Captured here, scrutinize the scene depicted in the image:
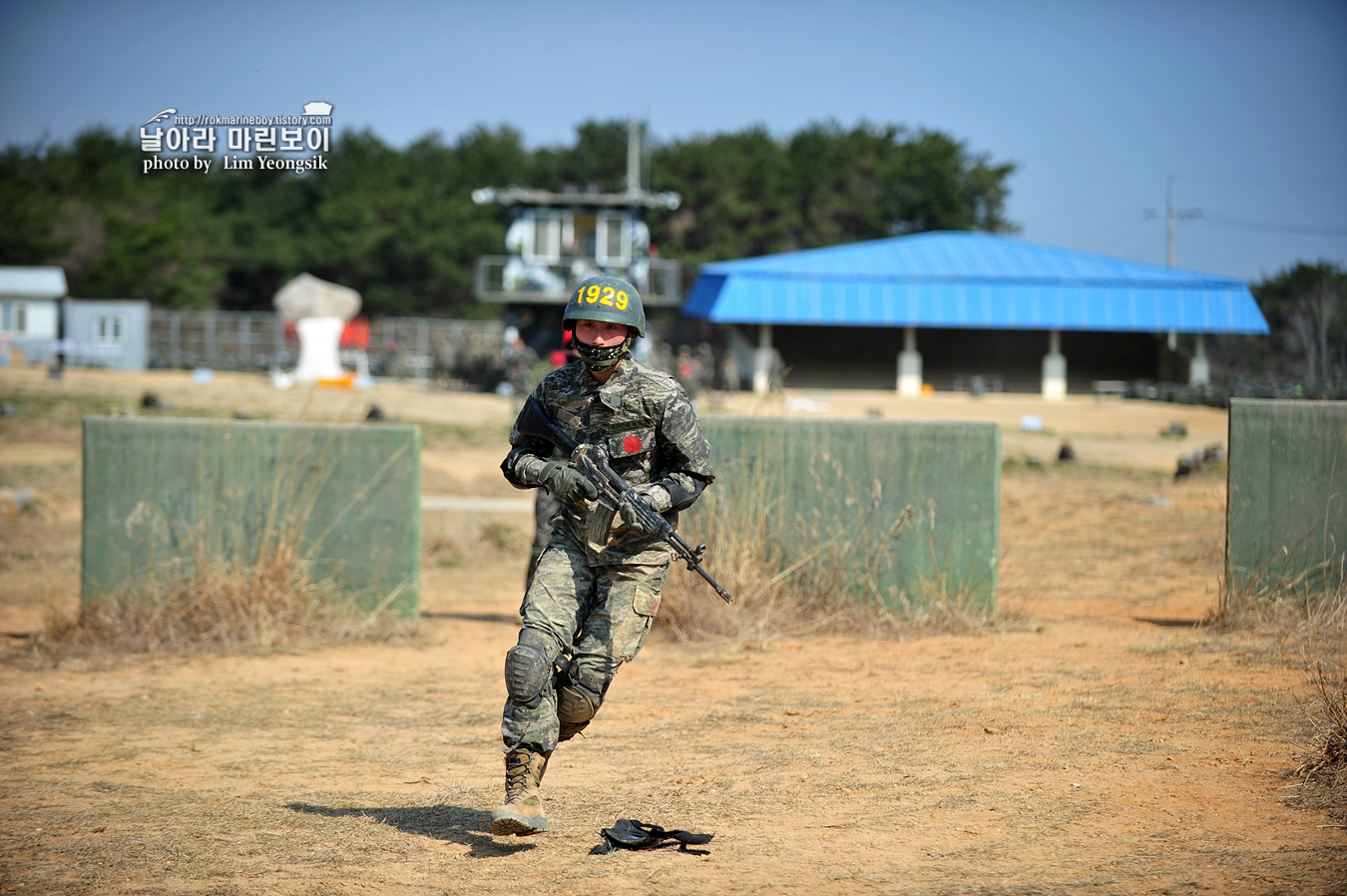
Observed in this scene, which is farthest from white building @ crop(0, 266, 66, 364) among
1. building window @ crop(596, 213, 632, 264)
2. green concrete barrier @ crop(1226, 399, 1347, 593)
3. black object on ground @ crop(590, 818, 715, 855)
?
black object on ground @ crop(590, 818, 715, 855)

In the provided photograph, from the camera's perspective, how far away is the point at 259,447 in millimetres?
8570

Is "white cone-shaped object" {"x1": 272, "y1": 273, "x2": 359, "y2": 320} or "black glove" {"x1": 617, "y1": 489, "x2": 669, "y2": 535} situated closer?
"black glove" {"x1": 617, "y1": 489, "x2": 669, "y2": 535}

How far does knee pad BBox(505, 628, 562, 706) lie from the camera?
14.6 ft

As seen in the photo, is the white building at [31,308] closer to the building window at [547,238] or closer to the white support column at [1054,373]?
the building window at [547,238]

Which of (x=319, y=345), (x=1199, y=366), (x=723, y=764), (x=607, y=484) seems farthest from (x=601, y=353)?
(x=1199, y=366)

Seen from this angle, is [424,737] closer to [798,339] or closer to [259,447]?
[259,447]

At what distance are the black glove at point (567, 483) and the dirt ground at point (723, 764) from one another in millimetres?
1277

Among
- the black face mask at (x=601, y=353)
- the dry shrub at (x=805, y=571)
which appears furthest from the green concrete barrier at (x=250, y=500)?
the black face mask at (x=601, y=353)

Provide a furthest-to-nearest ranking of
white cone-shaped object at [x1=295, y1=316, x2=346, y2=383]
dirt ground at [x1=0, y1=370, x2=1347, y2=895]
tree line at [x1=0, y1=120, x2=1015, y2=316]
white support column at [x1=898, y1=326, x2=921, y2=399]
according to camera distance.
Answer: tree line at [x1=0, y1=120, x2=1015, y2=316], white support column at [x1=898, y1=326, x2=921, y2=399], white cone-shaped object at [x1=295, y1=316, x2=346, y2=383], dirt ground at [x1=0, y1=370, x2=1347, y2=895]

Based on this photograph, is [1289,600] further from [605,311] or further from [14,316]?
[14,316]

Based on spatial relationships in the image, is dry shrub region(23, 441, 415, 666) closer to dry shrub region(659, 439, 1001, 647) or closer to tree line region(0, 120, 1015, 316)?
A: dry shrub region(659, 439, 1001, 647)

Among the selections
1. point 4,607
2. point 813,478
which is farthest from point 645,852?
point 4,607

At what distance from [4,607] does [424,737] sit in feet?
17.7

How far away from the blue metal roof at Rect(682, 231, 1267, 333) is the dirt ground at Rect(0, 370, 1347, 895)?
25.6 metres
